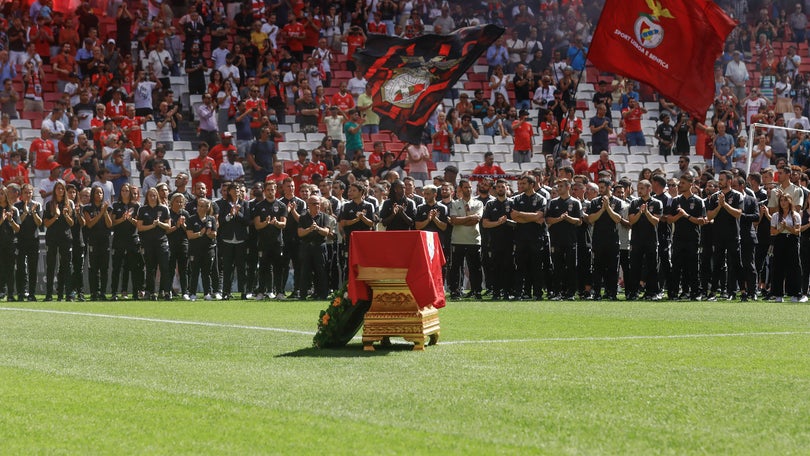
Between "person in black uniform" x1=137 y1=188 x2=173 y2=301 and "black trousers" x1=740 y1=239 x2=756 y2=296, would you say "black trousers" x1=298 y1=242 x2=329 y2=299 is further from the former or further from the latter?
"black trousers" x1=740 y1=239 x2=756 y2=296

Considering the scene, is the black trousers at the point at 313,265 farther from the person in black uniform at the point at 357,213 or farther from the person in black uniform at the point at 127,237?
the person in black uniform at the point at 127,237

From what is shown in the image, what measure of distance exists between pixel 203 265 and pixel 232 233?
2.59ft

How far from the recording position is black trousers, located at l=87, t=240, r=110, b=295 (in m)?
21.7

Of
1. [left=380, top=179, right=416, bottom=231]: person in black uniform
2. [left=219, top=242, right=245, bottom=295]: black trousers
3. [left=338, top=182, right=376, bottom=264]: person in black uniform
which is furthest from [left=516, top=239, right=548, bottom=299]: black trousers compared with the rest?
[left=219, top=242, right=245, bottom=295]: black trousers

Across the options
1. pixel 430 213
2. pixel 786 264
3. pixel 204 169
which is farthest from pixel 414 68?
pixel 204 169

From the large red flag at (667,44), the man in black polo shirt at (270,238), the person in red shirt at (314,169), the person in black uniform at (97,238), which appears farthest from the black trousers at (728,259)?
the person in black uniform at (97,238)

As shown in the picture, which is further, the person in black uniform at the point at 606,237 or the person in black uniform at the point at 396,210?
the person in black uniform at the point at 606,237

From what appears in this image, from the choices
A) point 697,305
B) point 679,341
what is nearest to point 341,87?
point 697,305

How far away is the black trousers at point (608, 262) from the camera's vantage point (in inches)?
838

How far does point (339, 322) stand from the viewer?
11359 millimetres

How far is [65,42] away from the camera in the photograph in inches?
1204

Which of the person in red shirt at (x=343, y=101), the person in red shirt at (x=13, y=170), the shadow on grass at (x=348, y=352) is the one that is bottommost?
the shadow on grass at (x=348, y=352)

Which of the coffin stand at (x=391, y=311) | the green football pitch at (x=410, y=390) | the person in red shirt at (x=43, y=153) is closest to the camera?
the green football pitch at (x=410, y=390)

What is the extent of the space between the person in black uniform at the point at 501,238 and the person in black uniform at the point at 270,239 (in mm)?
3708
